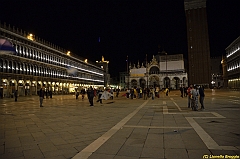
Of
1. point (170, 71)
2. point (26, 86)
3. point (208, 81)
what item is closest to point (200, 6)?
point (208, 81)

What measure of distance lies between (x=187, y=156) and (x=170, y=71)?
90372 millimetres

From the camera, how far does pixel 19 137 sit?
6.12 meters

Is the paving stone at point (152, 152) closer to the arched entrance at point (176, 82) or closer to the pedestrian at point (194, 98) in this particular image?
the pedestrian at point (194, 98)

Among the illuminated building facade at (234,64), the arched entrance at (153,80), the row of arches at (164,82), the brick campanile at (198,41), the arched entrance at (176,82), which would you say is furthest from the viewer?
the arched entrance at (153,80)

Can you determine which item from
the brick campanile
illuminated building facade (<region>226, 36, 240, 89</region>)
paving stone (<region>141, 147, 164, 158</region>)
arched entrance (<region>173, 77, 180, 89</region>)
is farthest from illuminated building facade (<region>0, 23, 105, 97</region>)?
illuminated building facade (<region>226, 36, 240, 89</region>)

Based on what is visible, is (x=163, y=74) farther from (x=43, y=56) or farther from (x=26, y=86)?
(x=26, y=86)

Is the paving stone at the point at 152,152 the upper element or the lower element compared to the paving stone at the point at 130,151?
upper

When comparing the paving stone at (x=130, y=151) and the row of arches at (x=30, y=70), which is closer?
the paving stone at (x=130, y=151)

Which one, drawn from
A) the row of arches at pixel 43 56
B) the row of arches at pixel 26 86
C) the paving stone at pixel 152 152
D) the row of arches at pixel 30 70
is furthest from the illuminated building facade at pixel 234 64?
the paving stone at pixel 152 152

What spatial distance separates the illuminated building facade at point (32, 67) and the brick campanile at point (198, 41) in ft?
138

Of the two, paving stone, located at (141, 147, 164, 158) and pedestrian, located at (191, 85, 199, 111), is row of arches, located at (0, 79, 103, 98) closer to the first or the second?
pedestrian, located at (191, 85, 199, 111)

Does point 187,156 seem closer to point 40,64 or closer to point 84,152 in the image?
point 84,152

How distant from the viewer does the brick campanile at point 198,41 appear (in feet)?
203

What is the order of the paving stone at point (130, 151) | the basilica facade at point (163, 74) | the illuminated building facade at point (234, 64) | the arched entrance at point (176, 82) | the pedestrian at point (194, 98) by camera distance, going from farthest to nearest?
the arched entrance at point (176, 82)
the basilica facade at point (163, 74)
the illuminated building facade at point (234, 64)
the pedestrian at point (194, 98)
the paving stone at point (130, 151)
